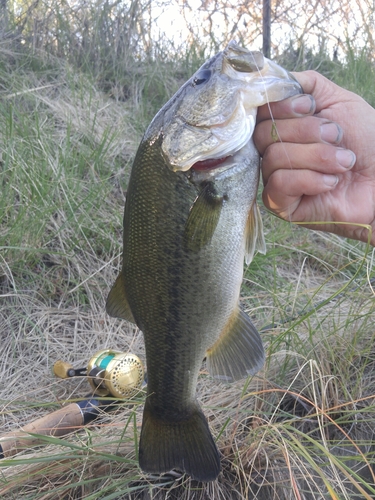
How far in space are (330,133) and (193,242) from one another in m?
0.60

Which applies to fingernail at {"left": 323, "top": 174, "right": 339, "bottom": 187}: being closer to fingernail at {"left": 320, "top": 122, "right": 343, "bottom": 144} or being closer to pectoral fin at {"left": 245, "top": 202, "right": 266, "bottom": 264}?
fingernail at {"left": 320, "top": 122, "right": 343, "bottom": 144}

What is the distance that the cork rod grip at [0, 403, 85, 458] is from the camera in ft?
6.16

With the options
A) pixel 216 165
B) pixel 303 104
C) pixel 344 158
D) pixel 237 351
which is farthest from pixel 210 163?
pixel 237 351

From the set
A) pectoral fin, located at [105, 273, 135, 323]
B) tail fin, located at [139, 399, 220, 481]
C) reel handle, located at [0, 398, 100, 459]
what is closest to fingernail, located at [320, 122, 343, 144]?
pectoral fin, located at [105, 273, 135, 323]

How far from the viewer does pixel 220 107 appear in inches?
57.4

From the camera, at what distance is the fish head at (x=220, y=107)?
1.43 metres

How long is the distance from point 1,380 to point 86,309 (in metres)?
0.68

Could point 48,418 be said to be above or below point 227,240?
below

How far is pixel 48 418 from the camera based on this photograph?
2000 millimetres

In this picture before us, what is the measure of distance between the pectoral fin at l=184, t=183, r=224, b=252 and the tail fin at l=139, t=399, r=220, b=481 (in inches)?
21.8

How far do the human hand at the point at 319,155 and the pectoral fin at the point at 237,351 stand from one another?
477 mm

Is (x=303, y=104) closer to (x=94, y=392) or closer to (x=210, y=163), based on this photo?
(x=210, y=163)

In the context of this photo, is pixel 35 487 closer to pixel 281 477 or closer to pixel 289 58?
pixel 281 477

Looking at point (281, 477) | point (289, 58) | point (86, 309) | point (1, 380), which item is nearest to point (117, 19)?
point (289, 58)
